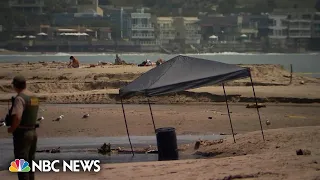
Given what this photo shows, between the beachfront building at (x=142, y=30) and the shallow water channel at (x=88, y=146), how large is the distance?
472ft

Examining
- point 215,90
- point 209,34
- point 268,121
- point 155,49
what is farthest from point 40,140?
point 209,34

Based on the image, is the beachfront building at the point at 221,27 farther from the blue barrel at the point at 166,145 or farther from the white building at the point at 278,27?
the blue barrel at the point at 166,145

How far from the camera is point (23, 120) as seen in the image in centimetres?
991

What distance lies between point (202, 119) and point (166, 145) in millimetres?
8251

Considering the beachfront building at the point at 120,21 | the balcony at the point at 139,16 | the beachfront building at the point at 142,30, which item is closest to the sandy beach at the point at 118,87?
the beachfront building at the point at 142,30

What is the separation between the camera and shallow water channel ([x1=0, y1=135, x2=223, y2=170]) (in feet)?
49.4

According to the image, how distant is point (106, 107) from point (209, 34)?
15324 cm

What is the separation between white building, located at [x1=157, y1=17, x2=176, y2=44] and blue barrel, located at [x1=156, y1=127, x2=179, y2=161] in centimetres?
15336

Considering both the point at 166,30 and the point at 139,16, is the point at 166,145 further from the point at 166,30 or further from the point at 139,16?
the point at 166,30

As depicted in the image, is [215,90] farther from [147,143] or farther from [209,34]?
[209,34]

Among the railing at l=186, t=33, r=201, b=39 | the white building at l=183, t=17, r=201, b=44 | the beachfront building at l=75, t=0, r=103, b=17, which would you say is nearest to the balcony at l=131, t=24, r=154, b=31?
the white building at l=183, t=17, r=201, b=44

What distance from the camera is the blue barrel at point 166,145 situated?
14781mm

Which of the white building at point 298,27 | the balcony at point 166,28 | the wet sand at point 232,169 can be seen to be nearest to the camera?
the wet sand at point 232,169

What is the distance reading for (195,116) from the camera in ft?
78.1
